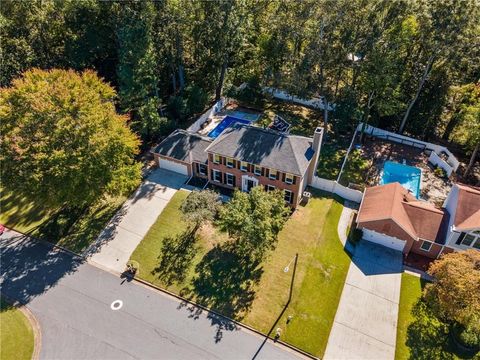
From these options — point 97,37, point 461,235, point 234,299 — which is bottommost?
point 234,299

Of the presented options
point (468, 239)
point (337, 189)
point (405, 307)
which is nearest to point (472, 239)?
point (468, 239)

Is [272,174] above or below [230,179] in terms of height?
above

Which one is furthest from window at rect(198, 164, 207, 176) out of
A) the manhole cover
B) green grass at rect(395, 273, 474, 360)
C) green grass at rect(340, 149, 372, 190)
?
green grass at rect(395, 273, 474, 360)

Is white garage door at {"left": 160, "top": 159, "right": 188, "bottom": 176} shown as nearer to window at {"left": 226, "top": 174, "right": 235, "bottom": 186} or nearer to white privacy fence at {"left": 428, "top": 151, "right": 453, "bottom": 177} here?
window at {"left": 226, "top": 174, "right": 235, "bottom": 186}

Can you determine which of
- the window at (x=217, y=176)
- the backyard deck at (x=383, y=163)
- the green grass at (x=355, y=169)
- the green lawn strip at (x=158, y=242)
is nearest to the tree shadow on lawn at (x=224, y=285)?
the green lawn strip at (x=158, y=242)

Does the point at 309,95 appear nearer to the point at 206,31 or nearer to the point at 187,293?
the point at 206,31

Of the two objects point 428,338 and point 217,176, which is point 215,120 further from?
point 428,338

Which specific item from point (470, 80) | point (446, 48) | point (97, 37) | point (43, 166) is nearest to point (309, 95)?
point (446, 48)
